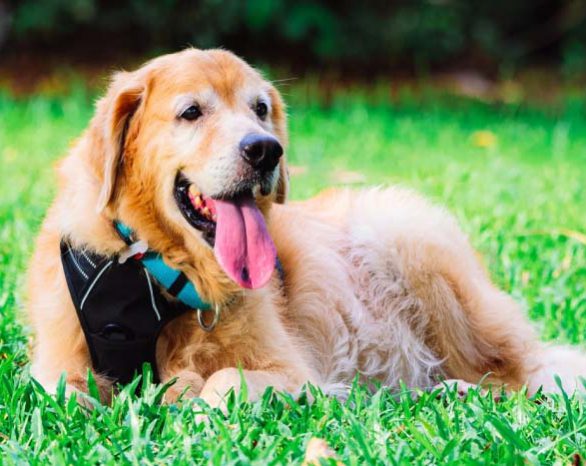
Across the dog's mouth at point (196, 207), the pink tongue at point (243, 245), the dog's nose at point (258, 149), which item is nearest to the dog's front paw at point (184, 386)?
the pink tongue at point (243, 245)

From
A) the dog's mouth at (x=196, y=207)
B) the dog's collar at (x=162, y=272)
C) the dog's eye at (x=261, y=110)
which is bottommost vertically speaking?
the dog's collar at (x=162, y=272)

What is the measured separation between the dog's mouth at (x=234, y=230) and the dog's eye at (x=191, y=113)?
0.78 ft

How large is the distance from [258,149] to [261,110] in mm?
504

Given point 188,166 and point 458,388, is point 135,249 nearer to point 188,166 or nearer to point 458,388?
point 188,166

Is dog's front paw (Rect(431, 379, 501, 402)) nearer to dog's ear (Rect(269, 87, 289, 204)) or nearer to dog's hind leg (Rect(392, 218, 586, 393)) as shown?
dog's hind leg (Rect(392, 218, 586, 393))

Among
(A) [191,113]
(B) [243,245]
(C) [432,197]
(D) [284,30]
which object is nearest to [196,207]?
(B) [243,245]

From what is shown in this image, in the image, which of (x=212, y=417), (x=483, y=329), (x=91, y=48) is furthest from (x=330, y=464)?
(x=91, y=48)

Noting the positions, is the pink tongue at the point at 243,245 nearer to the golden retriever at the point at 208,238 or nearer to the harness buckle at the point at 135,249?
the golden retriever at the point at 208,238

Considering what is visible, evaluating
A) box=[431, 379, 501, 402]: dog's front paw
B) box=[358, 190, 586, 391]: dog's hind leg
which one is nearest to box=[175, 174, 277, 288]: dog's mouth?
box=[431, 379, 501, 402]: dog's front paw

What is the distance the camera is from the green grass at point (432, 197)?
9.73ft

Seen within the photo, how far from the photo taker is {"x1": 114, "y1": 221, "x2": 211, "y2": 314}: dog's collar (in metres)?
3.58

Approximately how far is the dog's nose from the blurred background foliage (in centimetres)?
961

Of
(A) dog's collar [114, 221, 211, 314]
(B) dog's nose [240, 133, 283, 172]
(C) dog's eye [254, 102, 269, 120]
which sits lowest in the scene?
(A) dog's collar [114, 221, 211, 314]

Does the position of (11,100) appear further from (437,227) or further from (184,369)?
(184,369)
